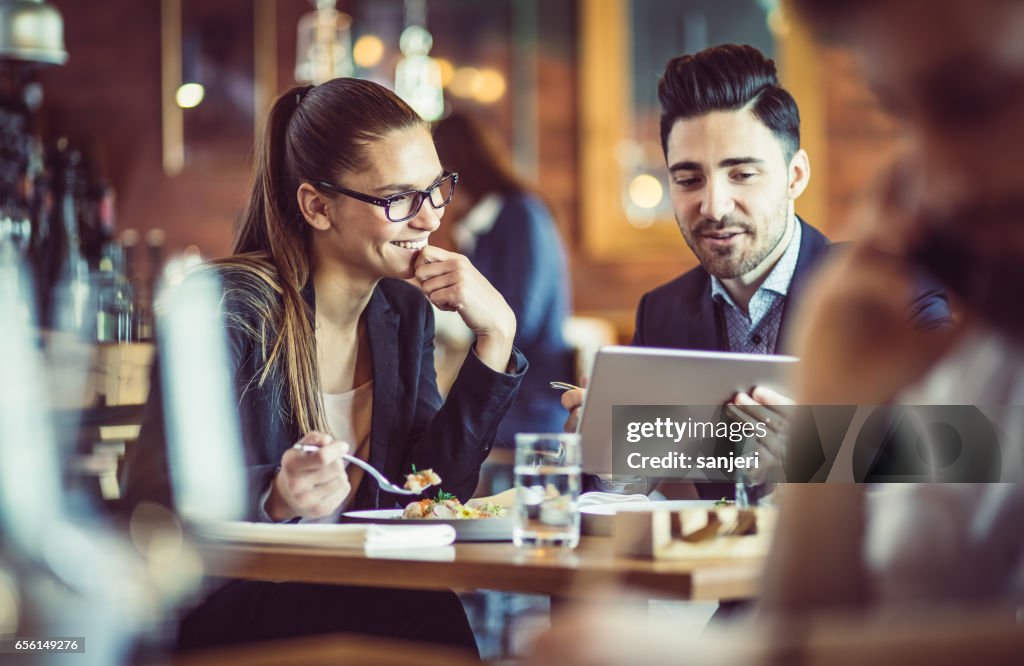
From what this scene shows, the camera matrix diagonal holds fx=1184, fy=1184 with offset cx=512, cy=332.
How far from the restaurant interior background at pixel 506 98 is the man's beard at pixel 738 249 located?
2840mm

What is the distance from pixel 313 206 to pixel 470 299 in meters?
0.24

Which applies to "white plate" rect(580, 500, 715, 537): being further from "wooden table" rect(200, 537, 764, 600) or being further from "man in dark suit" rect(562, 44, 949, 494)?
"man in dark suit" rect(562, 44, 949, 494)

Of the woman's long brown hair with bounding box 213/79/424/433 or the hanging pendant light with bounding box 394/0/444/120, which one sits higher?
the hanging pendant light with bounding box 394/0/444/120

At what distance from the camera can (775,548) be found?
1.50 feet

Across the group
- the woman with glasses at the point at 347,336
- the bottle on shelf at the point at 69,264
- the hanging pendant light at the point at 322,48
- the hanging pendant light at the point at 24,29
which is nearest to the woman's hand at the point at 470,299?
the woman with glasses at the point at 347,336

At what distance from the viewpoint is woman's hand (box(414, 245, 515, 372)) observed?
142 centimetres

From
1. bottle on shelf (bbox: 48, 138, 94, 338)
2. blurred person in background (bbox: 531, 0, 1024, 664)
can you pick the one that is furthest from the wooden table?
bottle on shelf (bbox: 48, 138, 94, 338)

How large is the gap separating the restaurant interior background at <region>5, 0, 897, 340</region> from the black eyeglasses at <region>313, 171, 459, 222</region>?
9.83ft

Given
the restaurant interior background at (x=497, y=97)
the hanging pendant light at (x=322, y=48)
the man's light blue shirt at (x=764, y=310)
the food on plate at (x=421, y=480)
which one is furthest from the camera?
the restaurant interior background at (x=497, y=97)

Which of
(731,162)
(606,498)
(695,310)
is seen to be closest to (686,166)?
(731,162)

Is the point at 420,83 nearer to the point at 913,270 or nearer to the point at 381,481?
the point at 381,481

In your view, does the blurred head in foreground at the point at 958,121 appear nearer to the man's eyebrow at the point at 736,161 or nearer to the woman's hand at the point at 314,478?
the woman's hand at the point at 314,478

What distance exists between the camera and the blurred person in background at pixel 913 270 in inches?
18.2

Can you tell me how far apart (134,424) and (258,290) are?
1.12ft
